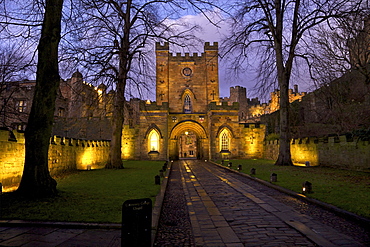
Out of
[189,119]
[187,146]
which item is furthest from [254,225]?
[187,146]

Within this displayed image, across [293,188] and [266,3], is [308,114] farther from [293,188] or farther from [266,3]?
[293,188]

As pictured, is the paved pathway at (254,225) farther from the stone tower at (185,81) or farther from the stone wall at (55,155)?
the stone tower at (185,81)

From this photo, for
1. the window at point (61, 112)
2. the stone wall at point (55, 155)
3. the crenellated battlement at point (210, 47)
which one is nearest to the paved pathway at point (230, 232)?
the stone wall at point (55, 155)

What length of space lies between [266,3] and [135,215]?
17003 mm

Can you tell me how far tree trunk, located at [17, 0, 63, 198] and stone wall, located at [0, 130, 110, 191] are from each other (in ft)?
9.95

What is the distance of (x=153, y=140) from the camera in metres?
28.7

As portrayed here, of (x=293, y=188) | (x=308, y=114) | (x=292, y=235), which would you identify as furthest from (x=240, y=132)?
(x=292, y=235)

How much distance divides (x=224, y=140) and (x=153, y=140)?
8595 mm

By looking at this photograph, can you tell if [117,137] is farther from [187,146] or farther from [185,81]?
[187,146]

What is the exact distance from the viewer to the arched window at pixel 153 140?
28.5m

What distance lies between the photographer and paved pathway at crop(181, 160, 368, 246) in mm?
3748

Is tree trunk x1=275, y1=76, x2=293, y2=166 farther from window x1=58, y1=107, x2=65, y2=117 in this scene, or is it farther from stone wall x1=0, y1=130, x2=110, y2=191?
window x1=58, y1=107, x2=65, y2=117

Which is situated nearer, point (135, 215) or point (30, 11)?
point (135, 215)

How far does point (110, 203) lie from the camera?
230 inches
